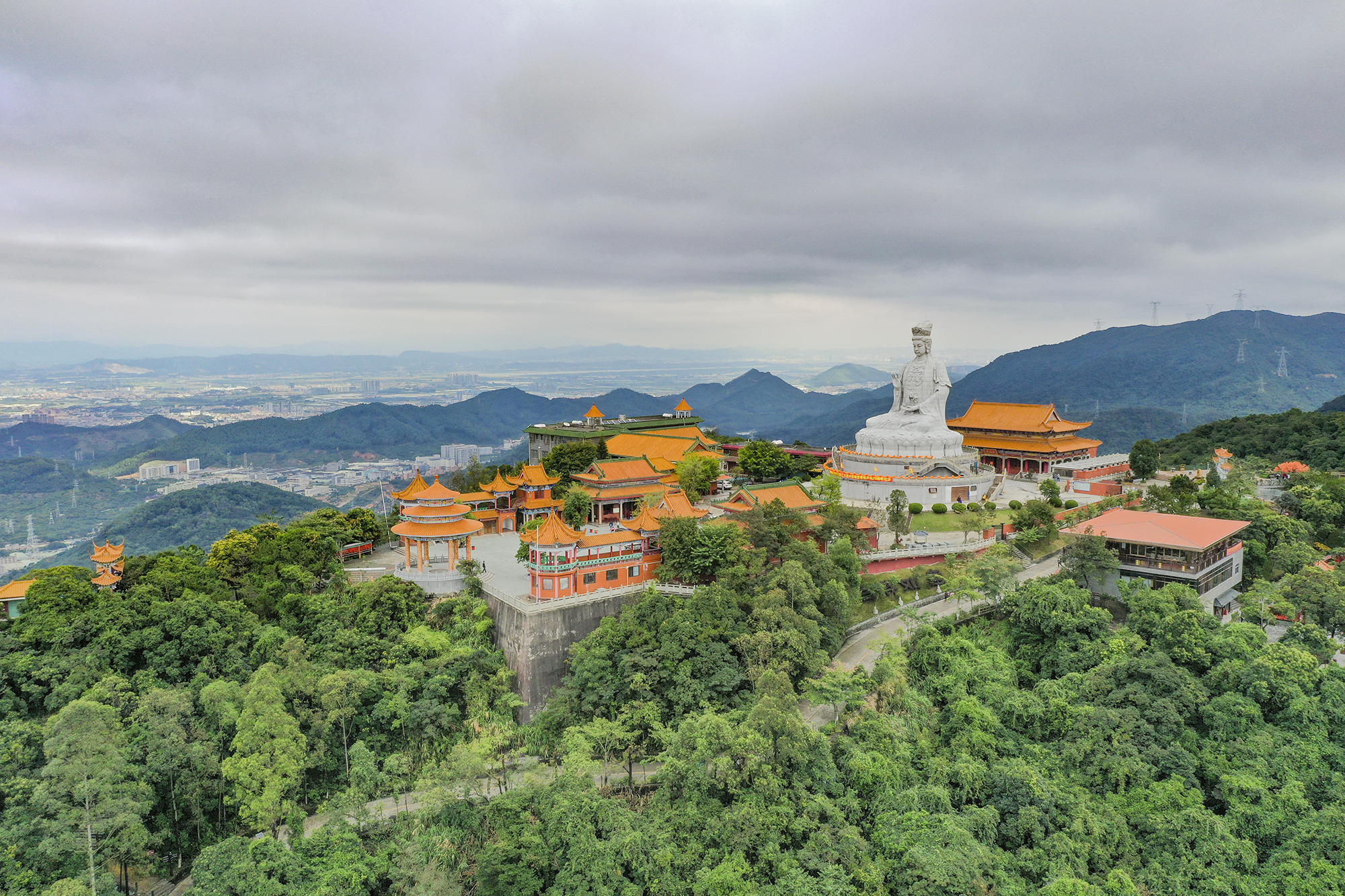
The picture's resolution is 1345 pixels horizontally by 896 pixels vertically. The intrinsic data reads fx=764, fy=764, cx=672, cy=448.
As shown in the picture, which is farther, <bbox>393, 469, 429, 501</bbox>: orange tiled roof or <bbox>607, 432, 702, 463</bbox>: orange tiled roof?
<bbox>607, 432, 702, 463</bbox>: orange tiled roof

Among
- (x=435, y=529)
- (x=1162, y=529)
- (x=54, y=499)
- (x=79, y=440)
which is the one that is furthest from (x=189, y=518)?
(x=1162, y=529)

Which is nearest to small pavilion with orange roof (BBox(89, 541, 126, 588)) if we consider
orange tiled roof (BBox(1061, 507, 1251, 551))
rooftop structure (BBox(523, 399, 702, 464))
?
rooftop structure (BBox(523, 399, 702, 464))

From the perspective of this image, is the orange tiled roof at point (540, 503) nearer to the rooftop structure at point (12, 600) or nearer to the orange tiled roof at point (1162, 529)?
the rooftop structure at point (12, 600)

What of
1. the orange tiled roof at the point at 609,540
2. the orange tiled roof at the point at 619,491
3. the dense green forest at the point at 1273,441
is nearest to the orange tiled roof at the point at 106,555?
the orange tiled roof at the point at 609,540

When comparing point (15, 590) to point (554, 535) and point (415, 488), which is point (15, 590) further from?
point (554, 535)

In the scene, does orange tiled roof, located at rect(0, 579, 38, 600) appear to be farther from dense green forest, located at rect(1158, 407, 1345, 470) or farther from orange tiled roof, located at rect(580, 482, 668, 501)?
dense green forest, located at rect(1158, 407, 1345, 470)

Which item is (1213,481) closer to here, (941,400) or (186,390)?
(941,400)
